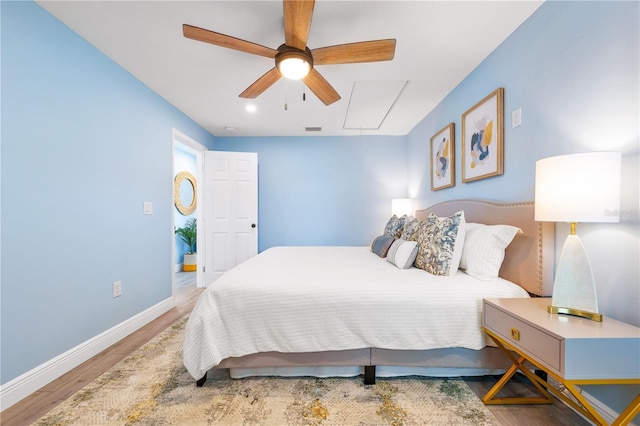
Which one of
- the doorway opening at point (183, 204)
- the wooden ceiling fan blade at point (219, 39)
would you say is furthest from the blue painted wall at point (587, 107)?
the doorway opening at point (183, 204)

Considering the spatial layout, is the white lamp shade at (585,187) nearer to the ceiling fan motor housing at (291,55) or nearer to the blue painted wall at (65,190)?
the ceiling fan motor housing at (291,55)

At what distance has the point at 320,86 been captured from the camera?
2.04 meters

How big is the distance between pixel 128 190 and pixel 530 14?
344cm

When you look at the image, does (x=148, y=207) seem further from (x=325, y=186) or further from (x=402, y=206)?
(x=402, y=206)

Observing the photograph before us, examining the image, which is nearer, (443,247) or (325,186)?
(443,247)

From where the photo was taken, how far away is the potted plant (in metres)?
4.97

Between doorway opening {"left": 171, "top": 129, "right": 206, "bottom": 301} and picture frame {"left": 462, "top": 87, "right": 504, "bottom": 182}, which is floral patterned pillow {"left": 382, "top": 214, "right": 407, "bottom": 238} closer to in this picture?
picture frame {"left": 462, "top": 87, "right": 504, "bottom": 182}

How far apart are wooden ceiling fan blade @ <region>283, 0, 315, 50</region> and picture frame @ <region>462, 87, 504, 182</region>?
1.54 metres

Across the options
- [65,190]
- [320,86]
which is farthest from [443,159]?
[65,190]

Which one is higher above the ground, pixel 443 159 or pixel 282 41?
pixel 282 41

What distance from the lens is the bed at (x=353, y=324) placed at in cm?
147

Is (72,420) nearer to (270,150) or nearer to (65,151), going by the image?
(65,151)

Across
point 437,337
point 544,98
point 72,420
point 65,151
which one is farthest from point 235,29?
point 72,420

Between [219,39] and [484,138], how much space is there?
7.06 ft
